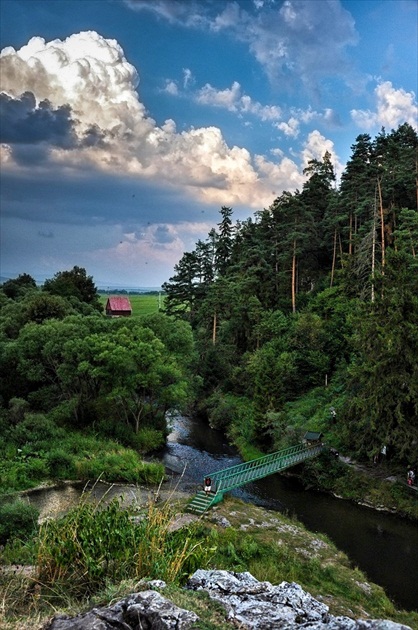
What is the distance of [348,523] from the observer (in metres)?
21.6

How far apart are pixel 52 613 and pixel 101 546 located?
1.03 meters

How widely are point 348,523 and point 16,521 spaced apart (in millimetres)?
15223

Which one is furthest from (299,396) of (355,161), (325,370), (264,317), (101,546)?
(101,546)

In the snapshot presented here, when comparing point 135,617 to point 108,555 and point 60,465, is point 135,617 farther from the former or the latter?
point 60,465

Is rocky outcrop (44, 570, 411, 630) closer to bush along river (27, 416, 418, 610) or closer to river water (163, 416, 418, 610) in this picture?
bush along river (27, 416, 418, 610)

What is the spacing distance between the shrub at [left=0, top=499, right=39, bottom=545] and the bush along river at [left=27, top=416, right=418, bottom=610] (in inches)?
109

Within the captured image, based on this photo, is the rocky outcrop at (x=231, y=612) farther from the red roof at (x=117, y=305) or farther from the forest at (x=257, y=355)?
the red roof at (x=117, y=305)

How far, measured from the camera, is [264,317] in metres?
45.7

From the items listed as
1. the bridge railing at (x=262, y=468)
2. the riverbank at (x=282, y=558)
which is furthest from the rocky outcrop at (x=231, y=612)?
the bridge railing at (x=262, y=468)

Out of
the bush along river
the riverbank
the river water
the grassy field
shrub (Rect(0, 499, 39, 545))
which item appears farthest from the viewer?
the grassy field

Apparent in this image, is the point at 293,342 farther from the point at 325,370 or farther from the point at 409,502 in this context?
the point at 409,502

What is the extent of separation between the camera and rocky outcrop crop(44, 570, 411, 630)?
4387 millimetres

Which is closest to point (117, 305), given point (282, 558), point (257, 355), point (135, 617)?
point (257, 355)

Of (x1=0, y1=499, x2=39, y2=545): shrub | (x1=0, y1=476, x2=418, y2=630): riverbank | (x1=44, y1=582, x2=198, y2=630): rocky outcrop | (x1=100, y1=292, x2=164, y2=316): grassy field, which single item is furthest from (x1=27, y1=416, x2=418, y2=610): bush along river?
(x1=100, y1=292, x2=164, y2=316): grassy field
